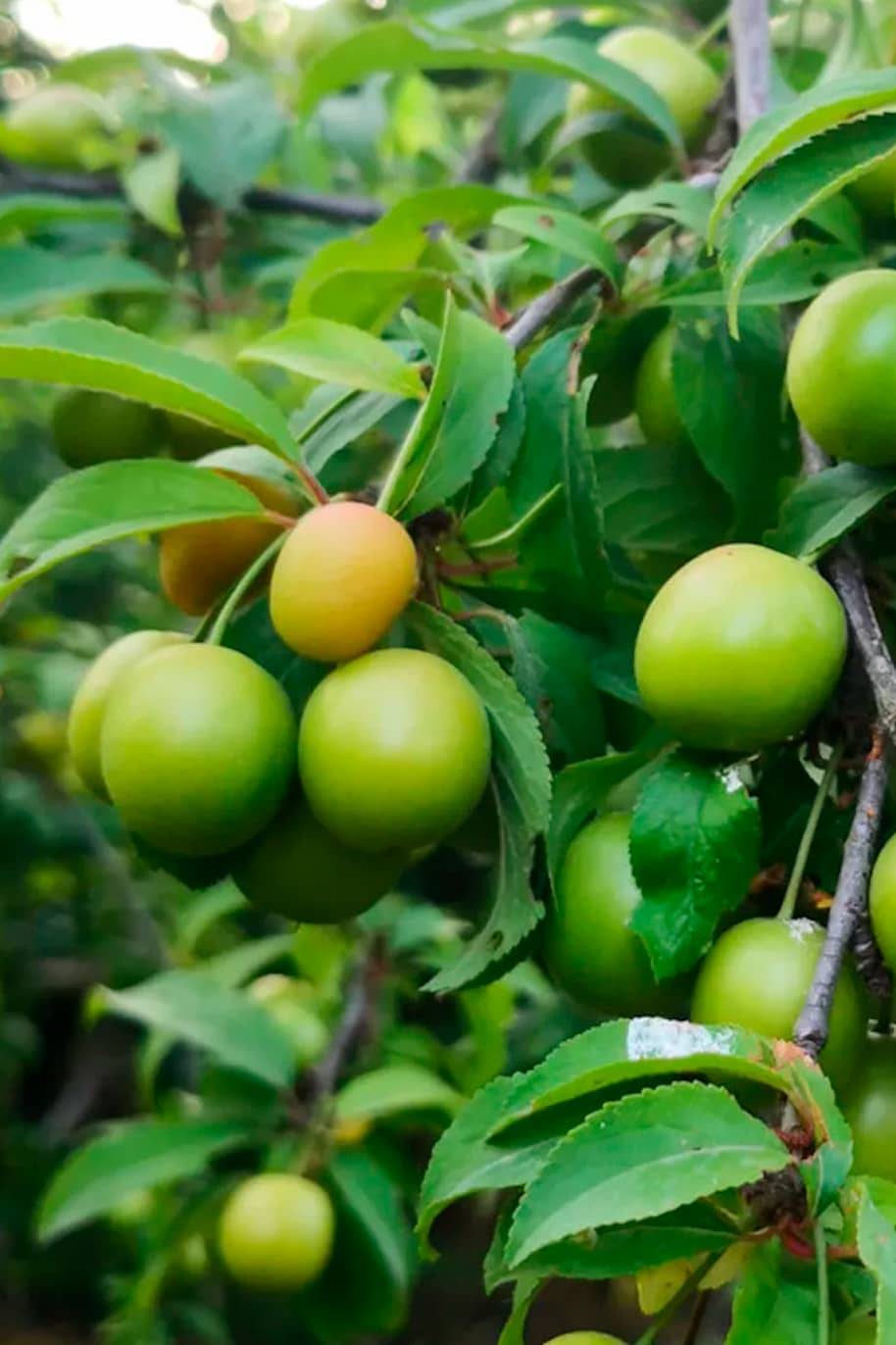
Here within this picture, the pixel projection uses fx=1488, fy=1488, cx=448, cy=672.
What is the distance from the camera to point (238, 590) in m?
0.88

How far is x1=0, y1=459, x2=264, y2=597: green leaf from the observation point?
2.71 feet

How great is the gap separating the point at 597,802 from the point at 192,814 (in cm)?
25

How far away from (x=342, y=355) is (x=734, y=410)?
0.30 m

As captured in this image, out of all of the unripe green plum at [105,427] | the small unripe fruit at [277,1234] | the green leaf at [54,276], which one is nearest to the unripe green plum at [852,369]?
the unripe green plum at [105,427]

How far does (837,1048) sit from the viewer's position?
75 centimetres

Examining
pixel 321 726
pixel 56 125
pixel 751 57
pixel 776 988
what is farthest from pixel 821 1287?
pixel 56 125

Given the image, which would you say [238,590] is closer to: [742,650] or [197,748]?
[197,748]

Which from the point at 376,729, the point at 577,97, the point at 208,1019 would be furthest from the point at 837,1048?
the point at 208,1019

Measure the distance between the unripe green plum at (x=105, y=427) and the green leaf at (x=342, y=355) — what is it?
0.33 meters

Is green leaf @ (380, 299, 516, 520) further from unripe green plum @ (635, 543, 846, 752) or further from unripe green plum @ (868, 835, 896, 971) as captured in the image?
unripe green plum @ (868, 835, 896, 971)

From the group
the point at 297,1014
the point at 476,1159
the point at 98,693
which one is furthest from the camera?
the point at 297,1014

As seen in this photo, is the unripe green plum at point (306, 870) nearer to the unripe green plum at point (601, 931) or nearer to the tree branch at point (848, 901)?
the unripe green plum at point (601, 931)

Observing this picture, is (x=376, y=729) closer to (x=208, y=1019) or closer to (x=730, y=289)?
(x=730, y=289)

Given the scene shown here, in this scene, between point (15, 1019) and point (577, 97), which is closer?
point (577, 97)
